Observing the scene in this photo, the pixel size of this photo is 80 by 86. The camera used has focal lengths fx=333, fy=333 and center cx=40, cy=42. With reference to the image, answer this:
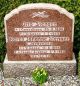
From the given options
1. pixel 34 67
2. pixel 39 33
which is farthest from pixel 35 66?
pixel 39 33

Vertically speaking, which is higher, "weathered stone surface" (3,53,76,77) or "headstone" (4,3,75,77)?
"headstone" (4,3,75,77)

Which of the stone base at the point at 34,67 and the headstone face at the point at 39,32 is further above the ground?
the headstone face at the point at 39,32

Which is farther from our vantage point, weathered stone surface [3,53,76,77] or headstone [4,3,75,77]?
weathered stone surface [3,53,76,77]

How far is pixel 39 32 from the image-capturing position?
5176 millimetres

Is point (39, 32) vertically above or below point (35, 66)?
above

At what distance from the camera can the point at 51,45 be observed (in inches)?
208

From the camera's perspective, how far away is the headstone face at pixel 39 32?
5.05 meters

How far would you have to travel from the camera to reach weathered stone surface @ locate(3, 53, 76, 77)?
5340 mm

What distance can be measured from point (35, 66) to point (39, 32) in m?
0.57

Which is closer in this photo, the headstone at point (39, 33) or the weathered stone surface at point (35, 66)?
the headstone at point (39, 33)

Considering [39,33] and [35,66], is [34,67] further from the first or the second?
[39,33]

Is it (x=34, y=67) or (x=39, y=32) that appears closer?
(x=39, y=32)

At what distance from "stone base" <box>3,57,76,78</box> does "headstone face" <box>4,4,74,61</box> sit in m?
0.07

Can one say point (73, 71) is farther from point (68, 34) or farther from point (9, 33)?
point (9, 33)
